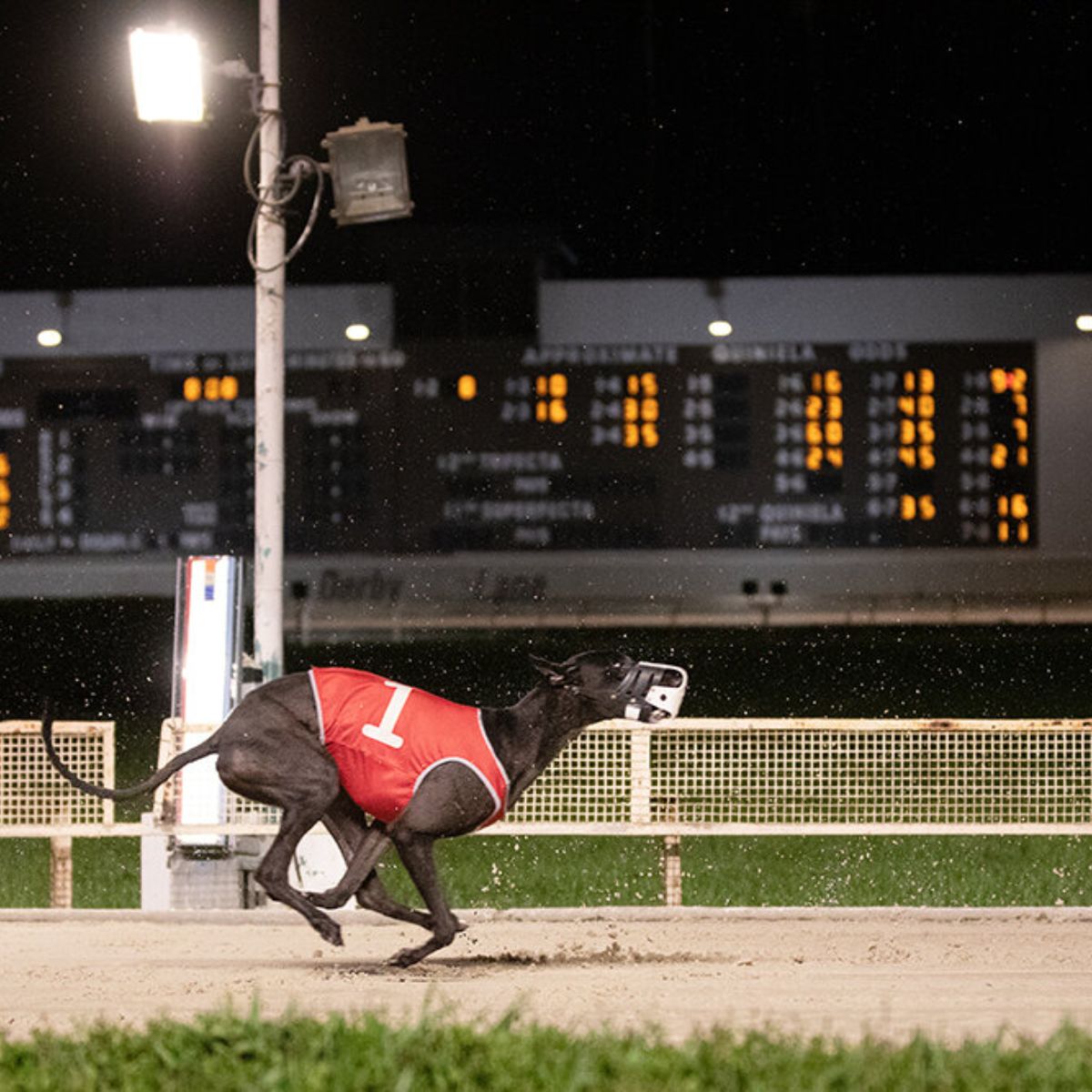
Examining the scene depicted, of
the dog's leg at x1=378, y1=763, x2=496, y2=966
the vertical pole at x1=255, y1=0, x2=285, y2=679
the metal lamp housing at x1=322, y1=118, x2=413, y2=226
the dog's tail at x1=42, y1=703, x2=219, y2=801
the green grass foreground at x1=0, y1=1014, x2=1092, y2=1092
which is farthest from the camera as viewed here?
the metal lamp housing at x1=322, y1=118, x2=413, y2=226

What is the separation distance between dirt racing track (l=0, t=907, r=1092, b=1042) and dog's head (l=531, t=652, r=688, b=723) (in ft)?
2.54


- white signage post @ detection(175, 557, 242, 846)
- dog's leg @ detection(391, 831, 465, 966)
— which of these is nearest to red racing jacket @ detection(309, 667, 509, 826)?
dog's leg @ detection(391, 831, 465, 966)

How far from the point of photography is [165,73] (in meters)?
9.21

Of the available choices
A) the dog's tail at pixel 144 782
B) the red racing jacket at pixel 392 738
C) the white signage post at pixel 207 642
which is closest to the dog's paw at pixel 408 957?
the red racing jacket at pixel 392 738

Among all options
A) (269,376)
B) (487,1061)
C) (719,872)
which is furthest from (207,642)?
(487,1061)

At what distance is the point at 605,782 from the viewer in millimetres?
8172

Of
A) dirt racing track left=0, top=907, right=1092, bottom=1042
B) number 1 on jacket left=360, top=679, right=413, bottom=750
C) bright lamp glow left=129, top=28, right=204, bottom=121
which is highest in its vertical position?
A: bright lamp glow left=129, top=28, right=204, bottom=121

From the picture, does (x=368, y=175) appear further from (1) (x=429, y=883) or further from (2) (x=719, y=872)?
(1) (x=429, y=883)

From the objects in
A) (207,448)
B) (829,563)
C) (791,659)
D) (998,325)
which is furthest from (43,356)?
(791,659)

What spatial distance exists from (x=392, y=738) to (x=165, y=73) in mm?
4018

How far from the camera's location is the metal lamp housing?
370 inches

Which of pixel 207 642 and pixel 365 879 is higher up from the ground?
pixel 207 642

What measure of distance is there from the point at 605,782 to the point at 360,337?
34576 mm

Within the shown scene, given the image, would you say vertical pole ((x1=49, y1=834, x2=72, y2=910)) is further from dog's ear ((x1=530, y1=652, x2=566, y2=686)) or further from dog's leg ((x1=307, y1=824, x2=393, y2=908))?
dog's ear ((x1=530, y1=652, x2=566, y2=686))
